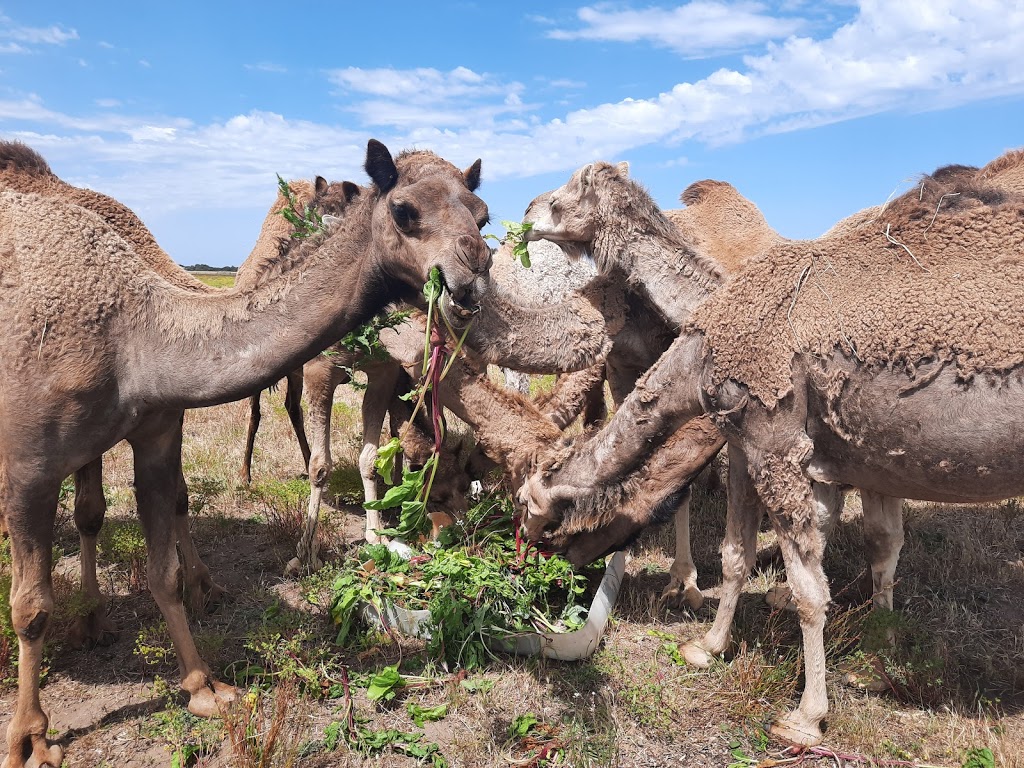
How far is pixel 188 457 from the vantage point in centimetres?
832

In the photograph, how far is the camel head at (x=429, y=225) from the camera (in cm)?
328

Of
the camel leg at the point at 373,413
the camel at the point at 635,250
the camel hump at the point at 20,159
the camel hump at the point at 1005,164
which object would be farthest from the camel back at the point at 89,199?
the camel hump at the point at 1005,164

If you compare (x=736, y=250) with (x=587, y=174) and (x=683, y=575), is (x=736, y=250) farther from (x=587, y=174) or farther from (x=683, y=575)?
(x=683, y=575)

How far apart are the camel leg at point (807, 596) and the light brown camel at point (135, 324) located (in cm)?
206

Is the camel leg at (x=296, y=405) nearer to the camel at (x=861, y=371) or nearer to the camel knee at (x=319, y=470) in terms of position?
the camel knee at (x=319, y=470)

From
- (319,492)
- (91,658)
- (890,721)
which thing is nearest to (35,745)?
(91,658)

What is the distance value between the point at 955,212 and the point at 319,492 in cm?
493

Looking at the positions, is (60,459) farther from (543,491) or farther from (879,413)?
(879,413)

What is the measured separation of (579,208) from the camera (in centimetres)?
561

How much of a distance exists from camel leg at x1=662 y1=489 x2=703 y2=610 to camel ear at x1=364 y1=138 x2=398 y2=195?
3130 millimetres

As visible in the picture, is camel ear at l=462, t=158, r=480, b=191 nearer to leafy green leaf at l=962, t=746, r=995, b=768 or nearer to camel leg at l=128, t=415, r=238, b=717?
camel leg at l=128, t=415, r=238, b=717

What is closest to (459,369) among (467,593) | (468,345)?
(468,345)

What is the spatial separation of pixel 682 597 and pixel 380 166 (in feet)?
12.5

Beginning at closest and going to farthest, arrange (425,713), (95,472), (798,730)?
(798,730), (425,713), (95,472)
